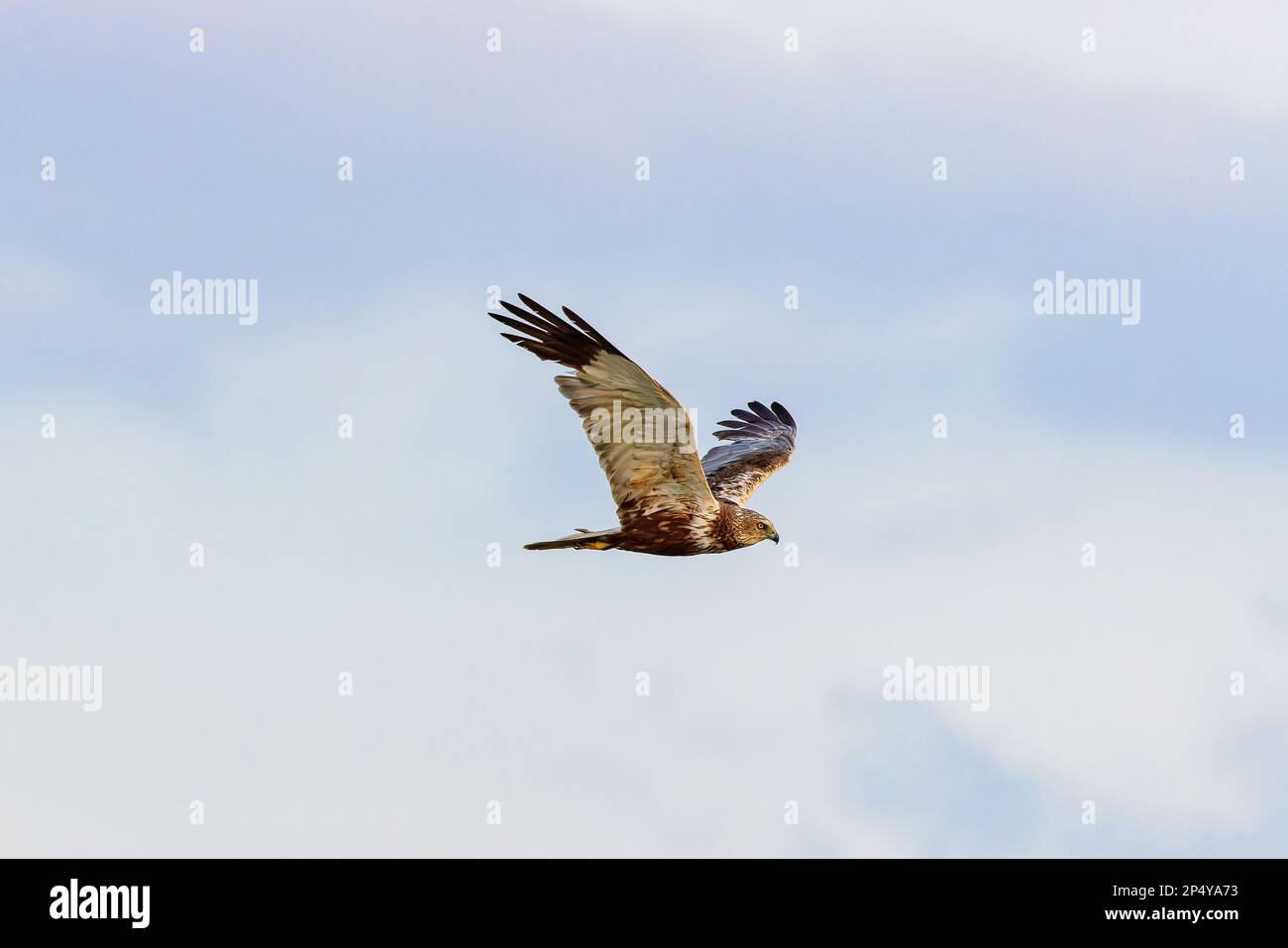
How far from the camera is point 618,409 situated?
15.6 meters

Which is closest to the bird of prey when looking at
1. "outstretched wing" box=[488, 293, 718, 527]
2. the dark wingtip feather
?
"outstretched wing" box=[488, 293, 718, 527]

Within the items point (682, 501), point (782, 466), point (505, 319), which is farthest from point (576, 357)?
→ point (782, 466)

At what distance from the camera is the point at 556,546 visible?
16.6 metres

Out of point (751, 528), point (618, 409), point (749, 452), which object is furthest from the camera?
point (749, 452)

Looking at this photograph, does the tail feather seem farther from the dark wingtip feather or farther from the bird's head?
A: the dark wingtip feather

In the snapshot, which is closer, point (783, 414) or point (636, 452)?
point (636, 452)

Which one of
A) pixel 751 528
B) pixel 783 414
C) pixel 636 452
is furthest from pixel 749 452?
pixel 636 452

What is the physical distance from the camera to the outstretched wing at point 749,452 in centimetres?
2053

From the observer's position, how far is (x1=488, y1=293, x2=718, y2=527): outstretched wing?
599 inches

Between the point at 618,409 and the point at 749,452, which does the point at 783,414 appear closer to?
the point at 749,452

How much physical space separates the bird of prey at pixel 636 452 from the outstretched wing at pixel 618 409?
0.01 meters

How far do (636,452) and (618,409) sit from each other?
65cm
